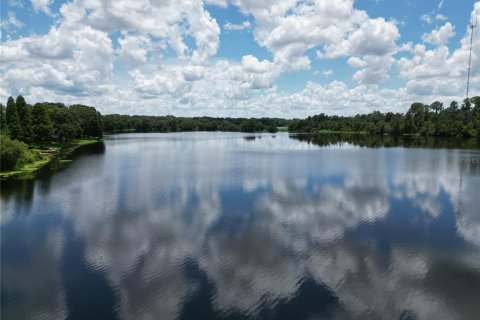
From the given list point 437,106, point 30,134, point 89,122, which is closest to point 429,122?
point 437,106

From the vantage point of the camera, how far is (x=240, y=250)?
1980cm

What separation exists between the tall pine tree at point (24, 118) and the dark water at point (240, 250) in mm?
30661

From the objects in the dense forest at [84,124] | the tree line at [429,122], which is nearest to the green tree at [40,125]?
the dense forest at [84,124]

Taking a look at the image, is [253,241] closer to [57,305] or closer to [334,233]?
[334,233]

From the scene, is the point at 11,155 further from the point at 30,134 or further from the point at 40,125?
the point at 40,125

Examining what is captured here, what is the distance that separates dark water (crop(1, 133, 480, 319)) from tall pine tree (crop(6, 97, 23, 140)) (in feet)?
87.6

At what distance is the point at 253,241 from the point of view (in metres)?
21.2

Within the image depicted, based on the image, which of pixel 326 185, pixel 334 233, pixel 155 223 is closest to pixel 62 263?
pixel 155 223

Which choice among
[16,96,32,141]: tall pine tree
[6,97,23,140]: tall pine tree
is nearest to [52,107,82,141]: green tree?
[16,96,32,141]: tall pine tree

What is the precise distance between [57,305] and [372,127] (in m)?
165

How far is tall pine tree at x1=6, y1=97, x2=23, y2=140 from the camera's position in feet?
195

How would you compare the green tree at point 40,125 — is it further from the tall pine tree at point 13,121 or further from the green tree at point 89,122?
the green tree at point 89,122

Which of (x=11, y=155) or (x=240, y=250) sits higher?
(x=11, y=155)

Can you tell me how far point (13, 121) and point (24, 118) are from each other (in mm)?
4690
